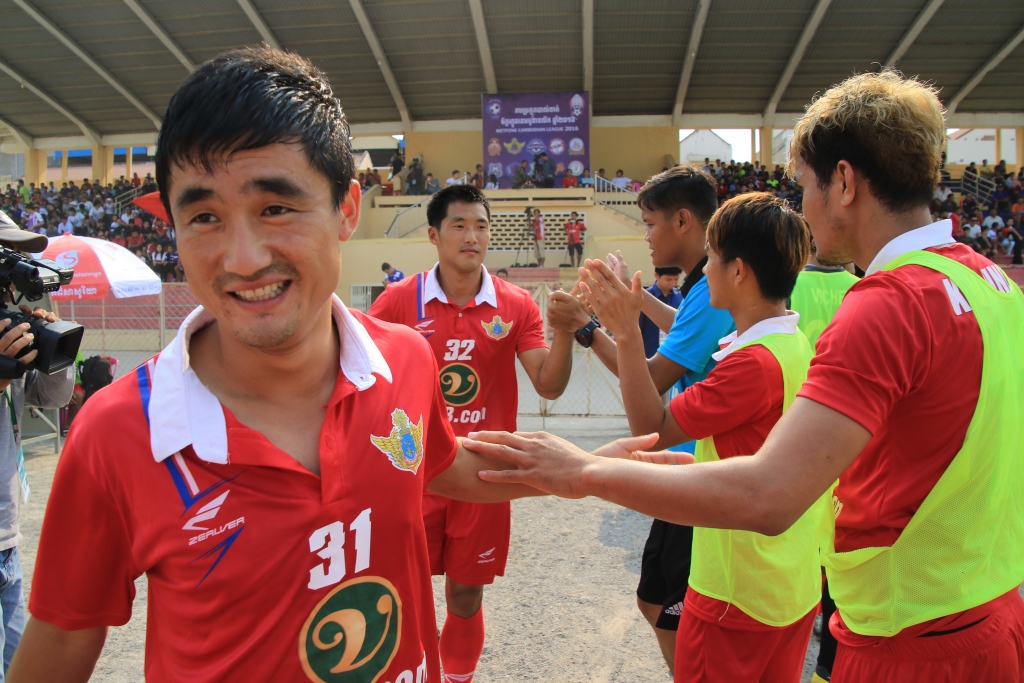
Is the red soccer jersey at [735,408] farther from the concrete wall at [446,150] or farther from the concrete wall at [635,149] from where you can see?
the concrete wall at [446,150]

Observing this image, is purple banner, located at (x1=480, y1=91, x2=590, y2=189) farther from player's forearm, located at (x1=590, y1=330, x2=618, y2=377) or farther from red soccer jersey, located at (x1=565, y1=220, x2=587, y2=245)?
player's forearm, located at (x1=590, y1=330, x2=618, y2=377)

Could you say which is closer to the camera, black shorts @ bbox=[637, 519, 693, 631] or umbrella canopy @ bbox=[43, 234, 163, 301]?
black shorts @ bbox=[637, 519, 693, 631]

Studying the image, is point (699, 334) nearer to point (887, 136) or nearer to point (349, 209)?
point (887, 136)

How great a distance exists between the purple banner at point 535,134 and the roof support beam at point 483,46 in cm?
86

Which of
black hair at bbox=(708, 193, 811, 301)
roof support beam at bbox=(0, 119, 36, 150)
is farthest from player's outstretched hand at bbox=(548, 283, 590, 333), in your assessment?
roof support beam at bbox=(0, 119, 36, 150)

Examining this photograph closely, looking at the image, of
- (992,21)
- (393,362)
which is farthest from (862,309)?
(992,21)

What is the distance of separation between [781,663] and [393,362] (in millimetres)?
1676

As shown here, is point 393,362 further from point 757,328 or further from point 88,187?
point 88,187

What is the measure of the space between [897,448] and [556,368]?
7.05ft

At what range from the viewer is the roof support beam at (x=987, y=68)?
84.0 feet

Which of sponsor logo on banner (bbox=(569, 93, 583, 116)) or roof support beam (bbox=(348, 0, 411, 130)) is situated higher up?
roof support beam (bbox=(348, 0, 411, 130))

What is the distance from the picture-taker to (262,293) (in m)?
1.34

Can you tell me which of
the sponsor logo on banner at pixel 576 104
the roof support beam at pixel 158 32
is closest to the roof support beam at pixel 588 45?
the sponsor logo on banner at pixel 576 104

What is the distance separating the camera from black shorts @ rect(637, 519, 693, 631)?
2900 millimetres
